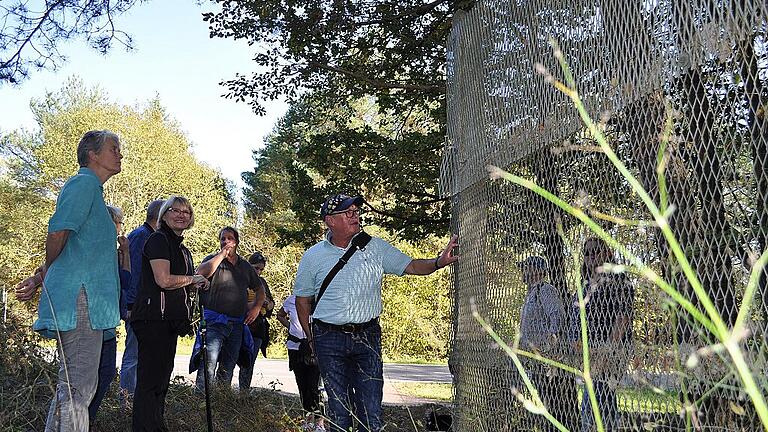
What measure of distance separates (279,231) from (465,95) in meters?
5.96

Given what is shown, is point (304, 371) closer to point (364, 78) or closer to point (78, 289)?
point (364, 78)

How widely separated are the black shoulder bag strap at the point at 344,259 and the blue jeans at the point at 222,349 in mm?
3217

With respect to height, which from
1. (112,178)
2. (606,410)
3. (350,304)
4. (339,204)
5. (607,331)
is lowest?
(606,410)

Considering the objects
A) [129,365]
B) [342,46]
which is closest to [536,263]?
[129,365]

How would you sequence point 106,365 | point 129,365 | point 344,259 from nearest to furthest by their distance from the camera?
1. point 106,365
2. point 344,259
3. point 129,365

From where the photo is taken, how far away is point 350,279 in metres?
5.53

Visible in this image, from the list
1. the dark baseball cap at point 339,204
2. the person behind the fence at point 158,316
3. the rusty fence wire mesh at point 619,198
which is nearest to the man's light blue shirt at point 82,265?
the person behind the fence at point 158,316

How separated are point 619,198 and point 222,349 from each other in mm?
6684

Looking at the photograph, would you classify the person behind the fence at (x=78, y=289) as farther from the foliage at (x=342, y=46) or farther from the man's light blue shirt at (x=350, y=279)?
the foliage at (x=342, y=46)

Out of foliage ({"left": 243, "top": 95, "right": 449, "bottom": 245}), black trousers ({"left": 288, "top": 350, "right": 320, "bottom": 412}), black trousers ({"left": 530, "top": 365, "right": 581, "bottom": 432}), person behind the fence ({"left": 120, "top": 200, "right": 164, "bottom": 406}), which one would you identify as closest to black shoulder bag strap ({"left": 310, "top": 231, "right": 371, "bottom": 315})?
black trousers ({"left": 530, "top": 365, "right": 581, "bottom": 432})

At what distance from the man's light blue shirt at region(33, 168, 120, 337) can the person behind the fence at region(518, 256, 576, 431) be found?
2.21 metres

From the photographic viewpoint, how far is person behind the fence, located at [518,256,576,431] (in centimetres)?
347

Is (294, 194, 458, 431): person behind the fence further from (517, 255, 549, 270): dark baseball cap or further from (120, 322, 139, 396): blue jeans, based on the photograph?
(120, 322, 139, 396): blue jeans

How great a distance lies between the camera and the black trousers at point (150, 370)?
5.88m
